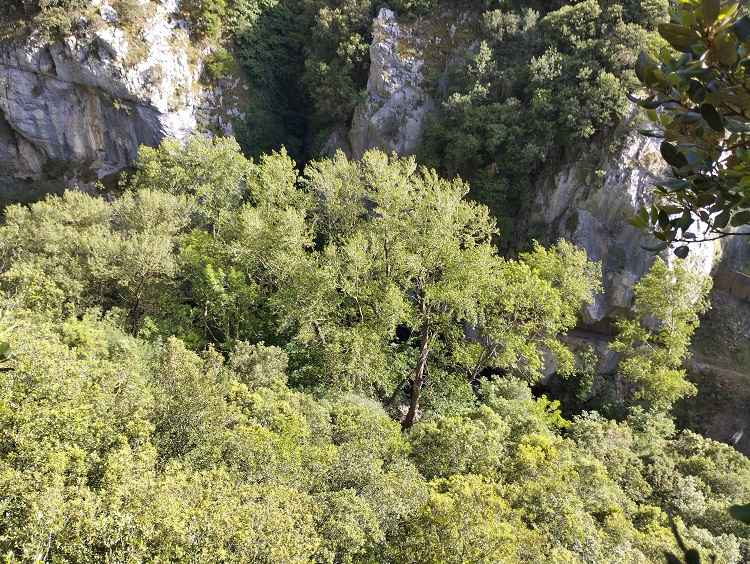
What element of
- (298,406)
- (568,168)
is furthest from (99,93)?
(298,406)

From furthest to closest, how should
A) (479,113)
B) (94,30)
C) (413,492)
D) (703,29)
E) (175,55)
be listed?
(175,55) < (94,30) < (479,113) < (413,492) < (703,29)

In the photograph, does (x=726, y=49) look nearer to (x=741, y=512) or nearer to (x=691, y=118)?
(x=691, y=118)

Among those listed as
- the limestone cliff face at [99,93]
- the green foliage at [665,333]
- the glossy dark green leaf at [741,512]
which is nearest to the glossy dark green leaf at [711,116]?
the glossy dark green leaf at [741,512]

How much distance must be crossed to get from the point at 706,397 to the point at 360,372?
15117mm

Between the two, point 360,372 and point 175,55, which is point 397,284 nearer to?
point 360,372

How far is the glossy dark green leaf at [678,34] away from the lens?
2164 mm

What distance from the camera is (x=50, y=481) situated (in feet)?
20.0

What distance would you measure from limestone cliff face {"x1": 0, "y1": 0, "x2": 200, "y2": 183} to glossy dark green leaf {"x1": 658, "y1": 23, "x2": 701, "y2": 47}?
92.3ft

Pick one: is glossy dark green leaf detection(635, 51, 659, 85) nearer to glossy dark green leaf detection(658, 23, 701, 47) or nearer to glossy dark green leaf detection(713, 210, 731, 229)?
glossy dark green leaf detection(658, 23, 701, 47)

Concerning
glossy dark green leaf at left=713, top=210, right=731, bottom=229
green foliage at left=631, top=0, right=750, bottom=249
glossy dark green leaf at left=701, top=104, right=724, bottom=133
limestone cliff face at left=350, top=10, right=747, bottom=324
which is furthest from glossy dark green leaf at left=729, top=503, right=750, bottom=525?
limestone cliff face at left=350, top=10, right=747, bottom=324

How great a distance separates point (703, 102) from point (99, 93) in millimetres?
30723

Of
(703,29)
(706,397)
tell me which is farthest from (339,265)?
(706,397)

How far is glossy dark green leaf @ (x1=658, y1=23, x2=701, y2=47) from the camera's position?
216 cm

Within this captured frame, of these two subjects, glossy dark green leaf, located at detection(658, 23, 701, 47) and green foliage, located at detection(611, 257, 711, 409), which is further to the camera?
green foliage, located at detection(611, 257, 711, 409)
